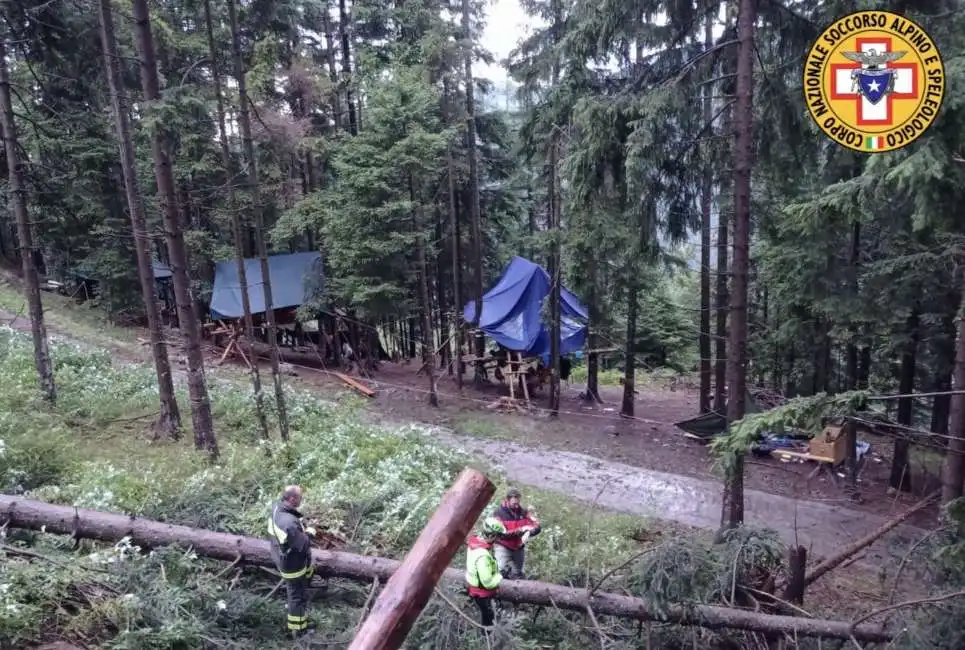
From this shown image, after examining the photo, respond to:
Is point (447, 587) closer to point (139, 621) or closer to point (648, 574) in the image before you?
point (648, 574)

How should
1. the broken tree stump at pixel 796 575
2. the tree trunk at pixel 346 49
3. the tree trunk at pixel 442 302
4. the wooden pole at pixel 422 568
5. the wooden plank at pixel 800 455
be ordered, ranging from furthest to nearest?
1. the tree trunk at pixel 346 49
2. the tree trunk at pixel 442 302
3. the wooden plank at pixel 800 455
4. the broken tree stump at pixel 796 575
5. the wooden pole at pixel 422 568

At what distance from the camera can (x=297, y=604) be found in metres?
5.44

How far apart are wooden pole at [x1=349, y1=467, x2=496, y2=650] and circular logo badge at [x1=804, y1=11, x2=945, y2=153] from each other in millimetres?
4821

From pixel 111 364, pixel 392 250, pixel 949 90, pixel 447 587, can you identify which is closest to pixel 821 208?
pixel 949 90

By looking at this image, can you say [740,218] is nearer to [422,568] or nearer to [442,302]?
[422,568]

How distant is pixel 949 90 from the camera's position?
4844 millimetres

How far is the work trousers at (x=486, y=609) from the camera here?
17.7 ft

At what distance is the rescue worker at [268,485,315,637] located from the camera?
538cm

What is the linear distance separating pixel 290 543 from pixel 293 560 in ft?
0.61

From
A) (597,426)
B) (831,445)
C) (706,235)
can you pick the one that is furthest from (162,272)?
(831,445)

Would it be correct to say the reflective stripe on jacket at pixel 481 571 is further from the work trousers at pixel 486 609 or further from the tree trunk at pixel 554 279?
the tree trunk at pixel 554 279

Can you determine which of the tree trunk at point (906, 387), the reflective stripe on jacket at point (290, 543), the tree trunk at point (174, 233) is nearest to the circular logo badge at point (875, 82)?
the reflective stripe on jacket at point (290, 543)

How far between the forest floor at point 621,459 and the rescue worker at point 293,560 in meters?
4.98

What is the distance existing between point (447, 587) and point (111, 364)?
43.1 ft
